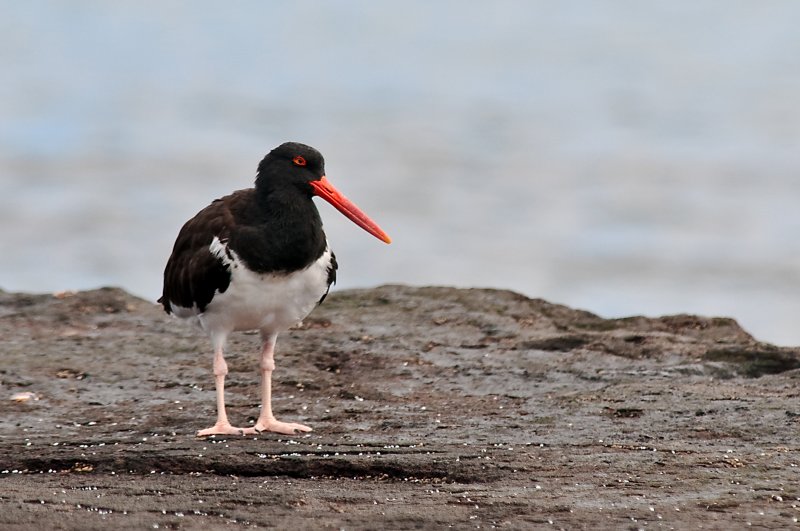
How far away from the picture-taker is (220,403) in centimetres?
783

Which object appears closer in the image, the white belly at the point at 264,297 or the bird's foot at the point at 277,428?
the bird's foot at the point at 277,428

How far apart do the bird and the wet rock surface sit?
470 mm

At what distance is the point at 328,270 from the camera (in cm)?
809

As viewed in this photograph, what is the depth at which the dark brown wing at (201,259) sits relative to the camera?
779 cm

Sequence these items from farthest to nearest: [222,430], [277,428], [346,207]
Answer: [346,207]
[277,428]
[222,430]

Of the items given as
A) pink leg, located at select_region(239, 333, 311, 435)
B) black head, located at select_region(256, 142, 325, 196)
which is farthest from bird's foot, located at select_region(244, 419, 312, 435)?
black head, located at select_region(256, 142, 325, 196)

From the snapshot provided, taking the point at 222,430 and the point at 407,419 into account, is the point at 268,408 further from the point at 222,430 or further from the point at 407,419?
the point at 407,419

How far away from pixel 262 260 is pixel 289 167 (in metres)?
0.71

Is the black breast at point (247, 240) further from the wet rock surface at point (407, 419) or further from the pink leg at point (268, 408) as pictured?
the wet rock surface at point (407, 419)

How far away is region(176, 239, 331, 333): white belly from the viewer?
304 inches

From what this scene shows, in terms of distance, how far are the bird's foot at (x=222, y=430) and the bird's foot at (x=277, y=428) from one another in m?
0.05

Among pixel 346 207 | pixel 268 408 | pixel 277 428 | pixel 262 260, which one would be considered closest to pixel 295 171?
pixel 346 207

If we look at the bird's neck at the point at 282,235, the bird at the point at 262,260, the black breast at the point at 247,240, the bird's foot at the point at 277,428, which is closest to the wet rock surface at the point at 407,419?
the bird's foot at the point at 277,428

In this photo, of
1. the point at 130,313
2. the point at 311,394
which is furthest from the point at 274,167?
the point at 130,313
